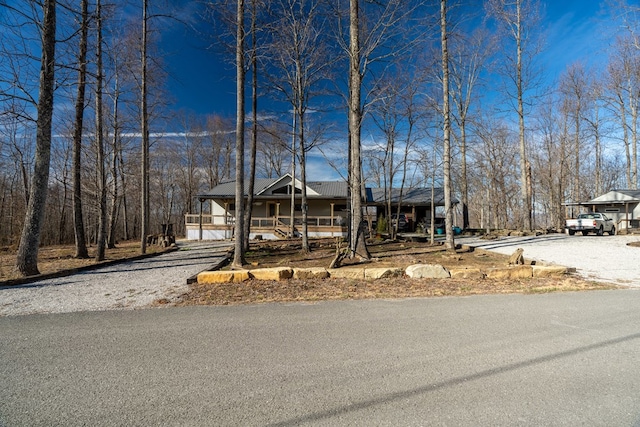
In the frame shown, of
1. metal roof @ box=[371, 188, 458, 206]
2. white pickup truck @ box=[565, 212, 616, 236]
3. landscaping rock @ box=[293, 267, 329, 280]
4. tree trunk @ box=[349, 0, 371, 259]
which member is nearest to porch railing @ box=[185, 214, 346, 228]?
metal roof @ box=[371, 188, 458, 206]

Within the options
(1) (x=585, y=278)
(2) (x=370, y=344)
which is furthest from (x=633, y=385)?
(1) (x=585, y=278)

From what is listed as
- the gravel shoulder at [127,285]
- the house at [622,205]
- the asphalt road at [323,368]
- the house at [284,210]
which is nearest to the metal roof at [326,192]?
the house at [284,210]

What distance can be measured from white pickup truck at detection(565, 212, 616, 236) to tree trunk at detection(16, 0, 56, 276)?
83.1 feet

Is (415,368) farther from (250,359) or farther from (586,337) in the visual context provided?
(586,337)

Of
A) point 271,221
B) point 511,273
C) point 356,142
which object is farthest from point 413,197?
point 511,273

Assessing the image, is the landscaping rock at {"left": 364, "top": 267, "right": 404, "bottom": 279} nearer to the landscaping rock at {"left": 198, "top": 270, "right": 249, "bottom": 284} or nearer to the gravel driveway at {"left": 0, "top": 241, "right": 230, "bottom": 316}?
the landscaping rock at {"left": 198, "top": 270, "right": 249, "bottom": 284}

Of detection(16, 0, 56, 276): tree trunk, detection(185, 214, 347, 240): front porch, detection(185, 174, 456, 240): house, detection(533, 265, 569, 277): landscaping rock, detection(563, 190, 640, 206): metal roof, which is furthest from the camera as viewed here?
detection(563, 190, 640, 206): metal roof

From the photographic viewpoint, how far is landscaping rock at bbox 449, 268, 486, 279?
7176 millimetres

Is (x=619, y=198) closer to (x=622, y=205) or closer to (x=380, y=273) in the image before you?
(x=622, y=205)

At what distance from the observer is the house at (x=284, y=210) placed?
71.9 ft

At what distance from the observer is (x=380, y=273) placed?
717 cm

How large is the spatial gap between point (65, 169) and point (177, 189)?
48.6 ft

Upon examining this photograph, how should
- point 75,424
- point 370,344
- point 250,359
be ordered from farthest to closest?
1. point 370,344
2. point 250,359
3. point 75,424

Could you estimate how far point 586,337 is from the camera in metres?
3.57
